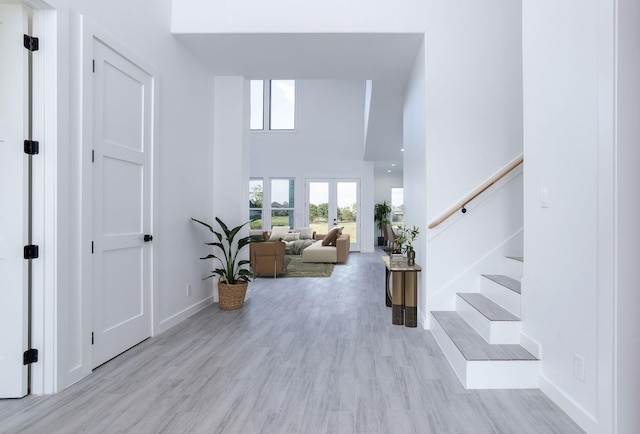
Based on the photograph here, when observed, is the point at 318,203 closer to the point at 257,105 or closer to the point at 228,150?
the point at 257,105

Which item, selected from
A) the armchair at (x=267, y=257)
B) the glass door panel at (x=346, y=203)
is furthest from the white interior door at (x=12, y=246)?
the glass door panel at (x=346, y=203)

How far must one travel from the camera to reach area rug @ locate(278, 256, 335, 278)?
273 inches

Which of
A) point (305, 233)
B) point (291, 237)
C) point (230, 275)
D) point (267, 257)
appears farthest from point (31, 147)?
point (305, 233)

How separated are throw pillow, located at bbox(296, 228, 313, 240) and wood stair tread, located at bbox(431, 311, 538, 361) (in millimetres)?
7430

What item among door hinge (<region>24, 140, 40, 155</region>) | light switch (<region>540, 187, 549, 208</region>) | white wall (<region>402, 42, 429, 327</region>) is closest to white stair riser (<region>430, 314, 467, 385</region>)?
white wall (<region>402, 42, 429, 327</region>)

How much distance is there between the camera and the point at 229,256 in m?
4.24

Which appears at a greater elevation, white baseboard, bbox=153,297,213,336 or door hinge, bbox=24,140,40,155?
door hinge, bbox=24,140,40,155

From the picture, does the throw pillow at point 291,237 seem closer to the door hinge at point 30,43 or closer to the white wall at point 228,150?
the white wall at point 228,150

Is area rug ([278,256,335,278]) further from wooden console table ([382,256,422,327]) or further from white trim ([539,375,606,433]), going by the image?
white trim ([539,375,606,433])

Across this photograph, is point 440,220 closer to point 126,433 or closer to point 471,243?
point 471,243

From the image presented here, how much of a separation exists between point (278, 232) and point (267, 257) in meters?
3.74

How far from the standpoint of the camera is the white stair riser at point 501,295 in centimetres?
274

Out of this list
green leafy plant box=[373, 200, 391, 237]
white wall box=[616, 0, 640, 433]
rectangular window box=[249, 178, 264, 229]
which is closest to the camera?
white wall box=[616, 0, 640, 433]

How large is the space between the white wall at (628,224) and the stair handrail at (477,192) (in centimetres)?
169
